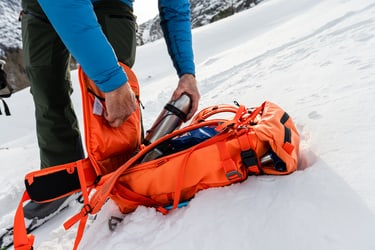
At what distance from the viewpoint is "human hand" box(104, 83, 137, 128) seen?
1013mm

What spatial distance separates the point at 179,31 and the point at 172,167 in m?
0.74

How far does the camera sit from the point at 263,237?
773mm

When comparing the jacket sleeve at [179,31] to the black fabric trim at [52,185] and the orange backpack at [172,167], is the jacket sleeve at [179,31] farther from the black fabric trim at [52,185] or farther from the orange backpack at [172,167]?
the black fabric trim at [52,185]

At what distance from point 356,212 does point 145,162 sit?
24.5 inches

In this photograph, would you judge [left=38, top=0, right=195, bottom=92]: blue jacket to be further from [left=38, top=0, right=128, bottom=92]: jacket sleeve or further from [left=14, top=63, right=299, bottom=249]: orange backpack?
[left=14, top=63, right=299, bottom=249]: orange backpack

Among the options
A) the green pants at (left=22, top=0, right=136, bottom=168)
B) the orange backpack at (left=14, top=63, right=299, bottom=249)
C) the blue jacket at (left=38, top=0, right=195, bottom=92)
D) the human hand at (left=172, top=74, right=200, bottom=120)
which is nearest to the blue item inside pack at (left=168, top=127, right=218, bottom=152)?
the orange backpack at (left=14, top=63, right=299, bottom=249)

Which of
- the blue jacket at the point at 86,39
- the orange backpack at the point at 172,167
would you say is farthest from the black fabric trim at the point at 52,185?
the blue jacket at the point at 86,39

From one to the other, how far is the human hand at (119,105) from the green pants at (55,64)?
14.5 inches

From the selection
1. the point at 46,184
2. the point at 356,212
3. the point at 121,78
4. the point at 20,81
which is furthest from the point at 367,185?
the point at 20,81

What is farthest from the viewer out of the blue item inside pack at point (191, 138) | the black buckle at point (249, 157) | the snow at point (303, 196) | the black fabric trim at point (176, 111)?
the black fabric trim at point (176, 111)

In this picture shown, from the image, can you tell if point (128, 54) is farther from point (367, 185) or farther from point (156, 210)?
point (367, 185)

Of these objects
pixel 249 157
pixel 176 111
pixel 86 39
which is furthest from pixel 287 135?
pixel 86 39

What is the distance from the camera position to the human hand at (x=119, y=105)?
39.9 inches

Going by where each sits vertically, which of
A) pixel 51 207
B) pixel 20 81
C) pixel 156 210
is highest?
pixel 156 210
